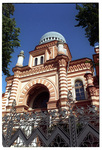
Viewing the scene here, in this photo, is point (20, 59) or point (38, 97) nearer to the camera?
point (38, 97)

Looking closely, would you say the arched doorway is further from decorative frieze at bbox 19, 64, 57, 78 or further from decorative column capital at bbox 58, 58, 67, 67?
decorative column capital at bbox 58, 58, 67, 67

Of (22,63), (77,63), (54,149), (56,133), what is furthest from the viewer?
(22,63)

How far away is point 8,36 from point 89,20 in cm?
633

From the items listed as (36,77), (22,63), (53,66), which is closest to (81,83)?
(53,66)

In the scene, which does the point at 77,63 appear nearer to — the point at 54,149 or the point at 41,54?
the point at 41,54

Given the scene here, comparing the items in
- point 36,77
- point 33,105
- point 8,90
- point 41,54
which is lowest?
point 33,105

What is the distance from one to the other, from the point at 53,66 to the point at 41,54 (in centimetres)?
451

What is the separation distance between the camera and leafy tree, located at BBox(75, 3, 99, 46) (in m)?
7.16

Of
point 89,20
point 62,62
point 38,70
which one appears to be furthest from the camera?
point 38,70

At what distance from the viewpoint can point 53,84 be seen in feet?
41.7

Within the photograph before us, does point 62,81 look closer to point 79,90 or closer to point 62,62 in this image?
point 79,90

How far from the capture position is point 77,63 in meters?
13.8

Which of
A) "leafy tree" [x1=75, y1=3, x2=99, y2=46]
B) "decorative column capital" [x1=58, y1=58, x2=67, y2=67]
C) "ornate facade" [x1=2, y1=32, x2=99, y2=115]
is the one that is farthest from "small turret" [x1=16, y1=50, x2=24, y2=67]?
"leafy tree" [x1=75, y1=3, x2=99, y2=46]

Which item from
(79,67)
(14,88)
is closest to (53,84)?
(79,67)
